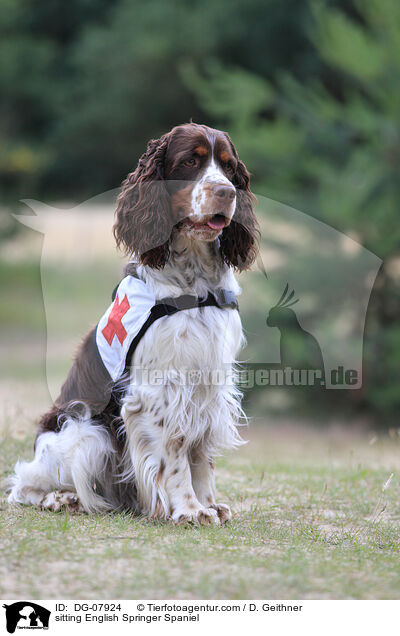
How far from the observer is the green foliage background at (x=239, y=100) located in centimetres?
1545

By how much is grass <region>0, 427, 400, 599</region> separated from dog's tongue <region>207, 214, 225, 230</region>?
153 centimetres

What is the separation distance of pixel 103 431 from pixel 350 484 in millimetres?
2009

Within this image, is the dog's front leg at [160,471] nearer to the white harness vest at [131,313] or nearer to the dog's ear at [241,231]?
the white harness vest at [131,313]

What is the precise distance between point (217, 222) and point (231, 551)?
1.65m

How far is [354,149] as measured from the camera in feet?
55.4

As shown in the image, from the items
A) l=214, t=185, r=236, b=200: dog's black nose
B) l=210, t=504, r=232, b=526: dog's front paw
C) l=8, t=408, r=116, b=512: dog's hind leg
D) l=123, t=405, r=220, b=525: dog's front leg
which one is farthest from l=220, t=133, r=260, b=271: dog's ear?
l=210, t=504, r=232, b=526: dog's front paw

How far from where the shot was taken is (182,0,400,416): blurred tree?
15.1 m

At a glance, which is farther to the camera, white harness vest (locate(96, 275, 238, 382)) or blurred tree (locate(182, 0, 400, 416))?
blurred tree (locate(182, 0, 400, 416))

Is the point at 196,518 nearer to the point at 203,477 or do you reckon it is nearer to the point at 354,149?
the point at 203,477

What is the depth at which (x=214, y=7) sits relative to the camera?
26.6 metres
